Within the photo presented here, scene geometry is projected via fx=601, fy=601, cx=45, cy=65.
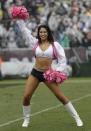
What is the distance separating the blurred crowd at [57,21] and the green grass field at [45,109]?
604 cm

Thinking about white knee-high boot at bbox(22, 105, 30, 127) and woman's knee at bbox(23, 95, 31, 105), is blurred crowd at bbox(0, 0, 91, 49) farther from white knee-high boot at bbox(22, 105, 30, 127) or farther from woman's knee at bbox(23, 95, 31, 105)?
woman's knee at bbox(23, 95, 31, 105)

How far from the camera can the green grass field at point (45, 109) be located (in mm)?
11660

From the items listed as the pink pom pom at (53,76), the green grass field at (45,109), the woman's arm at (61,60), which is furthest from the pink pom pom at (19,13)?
the green grass field at (45,109)

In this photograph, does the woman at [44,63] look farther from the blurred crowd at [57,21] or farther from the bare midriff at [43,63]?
the blurred crowd at [57,21]

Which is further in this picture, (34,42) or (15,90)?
(15,90)

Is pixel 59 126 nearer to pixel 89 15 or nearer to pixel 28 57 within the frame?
pixel 28 57

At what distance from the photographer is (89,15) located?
2817cm

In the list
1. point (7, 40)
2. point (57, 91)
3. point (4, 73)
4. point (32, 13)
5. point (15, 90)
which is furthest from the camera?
point (32, 13)

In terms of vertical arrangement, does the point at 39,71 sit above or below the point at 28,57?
above

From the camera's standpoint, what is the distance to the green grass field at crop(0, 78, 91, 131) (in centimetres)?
1166

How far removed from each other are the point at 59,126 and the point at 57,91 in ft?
2.62

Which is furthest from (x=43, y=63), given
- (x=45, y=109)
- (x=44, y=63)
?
(x=45, y=109)

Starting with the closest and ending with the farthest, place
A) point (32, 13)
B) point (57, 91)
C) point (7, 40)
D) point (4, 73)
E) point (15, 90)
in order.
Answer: point (57, 91), point (15, 90), point (4, 73), point (7, 40), point (32, 13)

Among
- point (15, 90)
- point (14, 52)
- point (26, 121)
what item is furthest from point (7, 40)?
point (26, 121)
